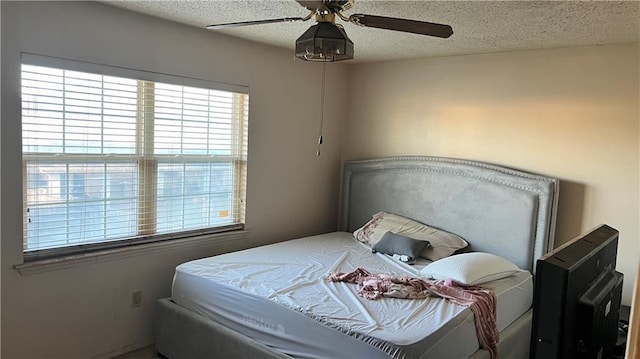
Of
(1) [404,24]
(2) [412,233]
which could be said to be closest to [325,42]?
(1) [404,24]

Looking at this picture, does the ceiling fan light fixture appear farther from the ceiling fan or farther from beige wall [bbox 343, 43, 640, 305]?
beige wall [bbox 343, 43, 640, 305]

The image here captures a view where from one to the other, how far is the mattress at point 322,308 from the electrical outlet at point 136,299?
380 millimetres

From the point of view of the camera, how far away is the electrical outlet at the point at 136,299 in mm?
3309

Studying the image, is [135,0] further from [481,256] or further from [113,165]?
[481,256]

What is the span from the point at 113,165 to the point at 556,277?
2.88m

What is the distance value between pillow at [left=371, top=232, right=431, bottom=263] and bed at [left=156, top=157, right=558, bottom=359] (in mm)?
41

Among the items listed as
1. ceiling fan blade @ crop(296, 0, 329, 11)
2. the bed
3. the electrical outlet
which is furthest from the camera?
the electrical outlet

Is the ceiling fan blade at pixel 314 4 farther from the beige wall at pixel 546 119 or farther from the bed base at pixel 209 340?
the beige wall at pixel 546 119

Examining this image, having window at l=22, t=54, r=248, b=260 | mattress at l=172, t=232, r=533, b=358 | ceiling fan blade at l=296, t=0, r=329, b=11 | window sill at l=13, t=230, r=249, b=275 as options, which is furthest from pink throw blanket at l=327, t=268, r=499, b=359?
ceiling fan blade at l=296, t=0, r=329, b=11

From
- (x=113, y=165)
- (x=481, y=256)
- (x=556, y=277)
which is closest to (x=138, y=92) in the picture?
(x=113, y=165)

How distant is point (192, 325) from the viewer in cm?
292

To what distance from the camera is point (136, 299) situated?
333cm

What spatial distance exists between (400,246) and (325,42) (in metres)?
2.09

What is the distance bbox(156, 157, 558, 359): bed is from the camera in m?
2.38
